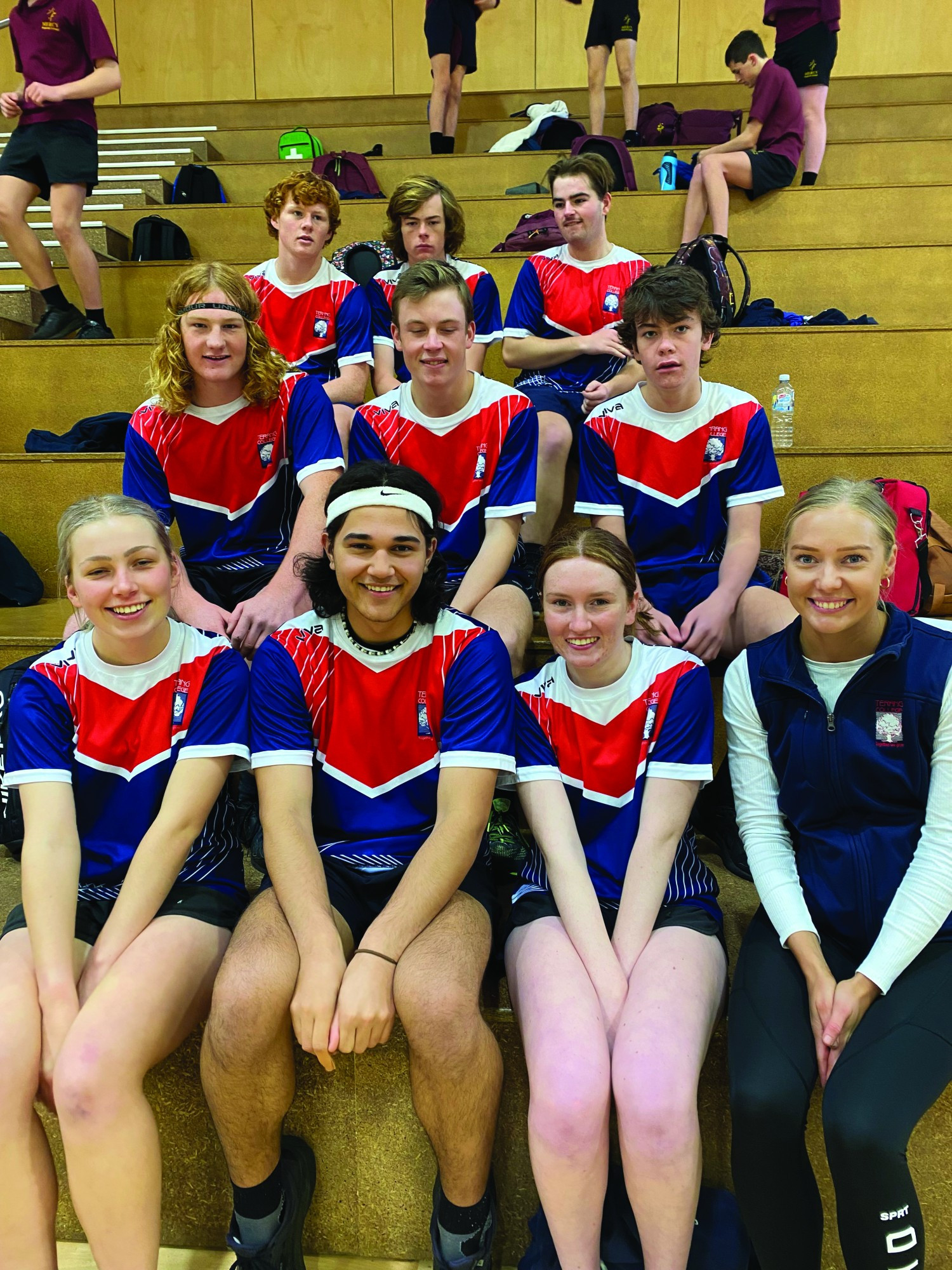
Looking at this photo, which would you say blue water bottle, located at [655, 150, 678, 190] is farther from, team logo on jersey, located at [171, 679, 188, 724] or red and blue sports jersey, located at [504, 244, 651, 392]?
team logo on jersey, located at [171, 679, 188, 724]

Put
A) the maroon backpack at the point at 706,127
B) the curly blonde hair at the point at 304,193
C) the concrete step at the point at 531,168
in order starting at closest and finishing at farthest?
the curly blonde hair at the point at 304,193, the concrete step at the point at 531,168, the maroon backpack at the point at 706,127

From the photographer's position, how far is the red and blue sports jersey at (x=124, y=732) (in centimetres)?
158

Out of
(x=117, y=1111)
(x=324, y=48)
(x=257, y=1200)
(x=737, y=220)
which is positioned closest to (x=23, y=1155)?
(x=117, y=1111)

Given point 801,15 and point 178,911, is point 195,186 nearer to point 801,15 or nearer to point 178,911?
point 801,15

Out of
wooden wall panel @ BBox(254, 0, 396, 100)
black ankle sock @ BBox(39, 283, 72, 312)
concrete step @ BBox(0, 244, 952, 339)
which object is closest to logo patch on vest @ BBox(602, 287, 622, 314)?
concrete step @ BBox(0, 244, 952, 339)

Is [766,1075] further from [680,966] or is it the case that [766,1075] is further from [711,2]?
[711,2]

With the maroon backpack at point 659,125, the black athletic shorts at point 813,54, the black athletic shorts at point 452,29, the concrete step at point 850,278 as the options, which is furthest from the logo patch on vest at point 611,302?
the black athletic shorts at point 452,29

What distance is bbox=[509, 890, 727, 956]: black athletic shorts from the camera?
5.02 feet

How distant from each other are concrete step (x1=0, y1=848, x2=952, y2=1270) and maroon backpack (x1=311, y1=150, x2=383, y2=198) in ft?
12.6

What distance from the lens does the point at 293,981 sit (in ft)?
4.62

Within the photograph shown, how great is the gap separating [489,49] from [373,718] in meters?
6.09

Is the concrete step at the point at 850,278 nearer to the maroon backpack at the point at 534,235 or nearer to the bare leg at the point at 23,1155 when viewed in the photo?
the maroon backpack at the point at 534,235

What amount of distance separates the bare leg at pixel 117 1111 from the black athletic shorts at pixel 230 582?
0.91 meters

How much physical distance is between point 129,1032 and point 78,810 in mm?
401
